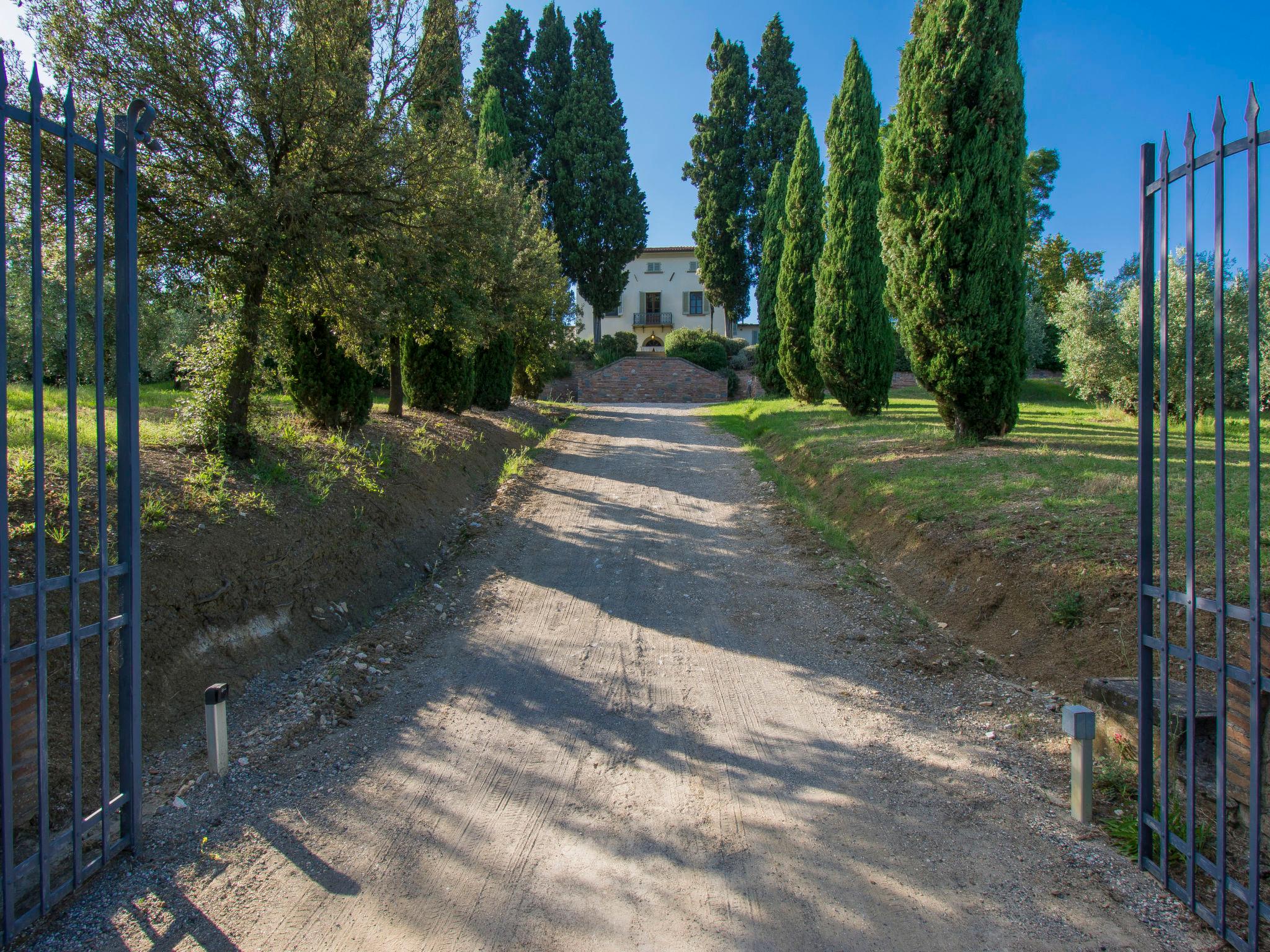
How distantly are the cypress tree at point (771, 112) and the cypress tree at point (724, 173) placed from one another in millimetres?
521

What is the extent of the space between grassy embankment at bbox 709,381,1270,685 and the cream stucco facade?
123ft

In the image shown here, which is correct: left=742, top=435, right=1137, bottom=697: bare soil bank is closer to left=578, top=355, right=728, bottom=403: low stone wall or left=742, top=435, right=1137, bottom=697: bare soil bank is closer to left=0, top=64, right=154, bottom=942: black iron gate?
left=0, top=64, right=154, bottom=942: black iron gate

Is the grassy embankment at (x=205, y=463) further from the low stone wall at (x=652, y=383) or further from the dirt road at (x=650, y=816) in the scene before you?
the low stone wall at (x=652, y=383)

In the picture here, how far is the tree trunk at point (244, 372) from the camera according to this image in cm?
704

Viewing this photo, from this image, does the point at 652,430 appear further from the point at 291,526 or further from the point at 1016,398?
the point at 291,526

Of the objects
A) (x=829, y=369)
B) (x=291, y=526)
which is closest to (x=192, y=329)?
(x=291, y=526)

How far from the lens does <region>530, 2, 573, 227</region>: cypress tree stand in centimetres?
3725

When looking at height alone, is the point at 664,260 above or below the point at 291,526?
above

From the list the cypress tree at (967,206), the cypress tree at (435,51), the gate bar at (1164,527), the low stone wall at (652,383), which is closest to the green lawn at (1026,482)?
the cypress tree at (967,206)

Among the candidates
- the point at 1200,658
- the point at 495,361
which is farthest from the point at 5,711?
the point at 495,361

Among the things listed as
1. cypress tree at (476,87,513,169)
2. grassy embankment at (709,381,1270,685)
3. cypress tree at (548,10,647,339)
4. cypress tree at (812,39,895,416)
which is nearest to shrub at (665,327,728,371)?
cypress tree at (548,10,647,339)

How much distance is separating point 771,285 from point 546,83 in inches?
758

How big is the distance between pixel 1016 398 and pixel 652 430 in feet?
29.6

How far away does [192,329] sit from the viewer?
8.55 metres
